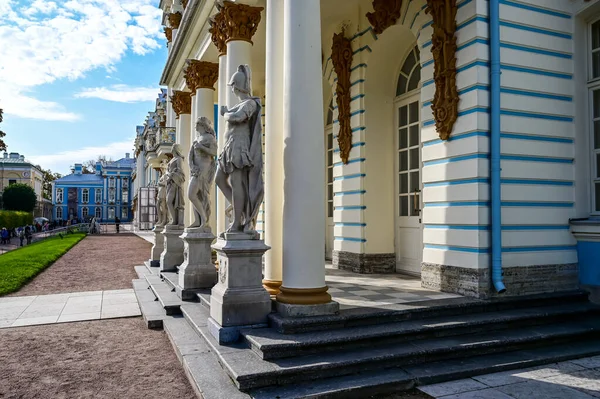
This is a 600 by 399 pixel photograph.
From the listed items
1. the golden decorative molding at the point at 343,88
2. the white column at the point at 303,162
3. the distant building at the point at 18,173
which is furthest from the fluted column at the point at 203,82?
the distant building at the point at 18,173

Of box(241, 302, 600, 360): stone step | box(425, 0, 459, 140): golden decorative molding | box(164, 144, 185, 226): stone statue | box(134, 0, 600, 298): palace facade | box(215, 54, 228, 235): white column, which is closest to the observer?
box(241, 302, 600, 360): stone step

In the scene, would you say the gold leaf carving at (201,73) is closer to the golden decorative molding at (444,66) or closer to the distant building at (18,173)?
the golden decorative molding at (444,66)

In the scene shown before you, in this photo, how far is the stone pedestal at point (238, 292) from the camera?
4.88m

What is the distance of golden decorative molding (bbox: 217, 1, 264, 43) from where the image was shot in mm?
6961

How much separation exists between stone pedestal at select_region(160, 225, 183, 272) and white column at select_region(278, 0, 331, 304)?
5.61 m

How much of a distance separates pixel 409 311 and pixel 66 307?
6.53 meters

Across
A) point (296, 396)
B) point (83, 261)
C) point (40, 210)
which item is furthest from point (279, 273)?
point (40, 210)

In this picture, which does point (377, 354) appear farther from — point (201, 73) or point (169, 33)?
point (169, 33)

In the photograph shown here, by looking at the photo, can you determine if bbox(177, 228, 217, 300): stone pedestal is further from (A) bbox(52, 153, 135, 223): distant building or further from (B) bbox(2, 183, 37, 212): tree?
(A) bbox(52, 153, 135, 223): distant building

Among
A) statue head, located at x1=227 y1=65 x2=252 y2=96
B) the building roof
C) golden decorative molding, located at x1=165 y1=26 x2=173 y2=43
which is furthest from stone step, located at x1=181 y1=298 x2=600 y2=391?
the building roof

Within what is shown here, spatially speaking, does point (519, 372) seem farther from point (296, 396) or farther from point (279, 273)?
point (279, 273)

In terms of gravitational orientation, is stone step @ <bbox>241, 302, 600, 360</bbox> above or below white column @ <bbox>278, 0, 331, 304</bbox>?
below

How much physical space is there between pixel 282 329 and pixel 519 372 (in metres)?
2.41

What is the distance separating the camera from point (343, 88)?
29.3 ft
